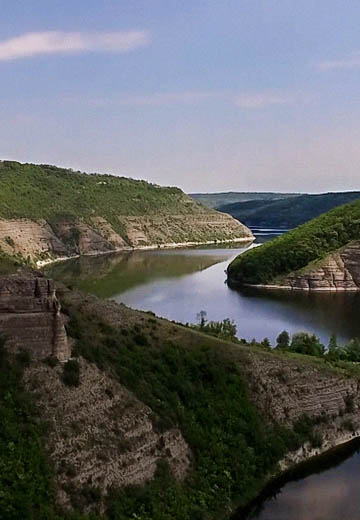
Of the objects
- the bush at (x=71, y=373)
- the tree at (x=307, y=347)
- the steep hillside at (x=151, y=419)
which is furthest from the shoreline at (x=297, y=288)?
the bush at (x=71, y=373)

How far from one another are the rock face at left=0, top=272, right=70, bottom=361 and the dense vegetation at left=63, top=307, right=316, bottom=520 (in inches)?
74.0

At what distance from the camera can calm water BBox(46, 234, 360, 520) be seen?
93.8ft

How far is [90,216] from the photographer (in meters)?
146

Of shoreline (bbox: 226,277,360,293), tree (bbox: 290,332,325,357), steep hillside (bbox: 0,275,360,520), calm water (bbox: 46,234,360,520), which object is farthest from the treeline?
shoreline (bbox: 226,277,360,293)

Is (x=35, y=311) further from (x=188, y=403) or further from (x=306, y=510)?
(x=306, y=510)

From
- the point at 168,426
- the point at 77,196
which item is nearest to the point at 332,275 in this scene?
the point at 168,426

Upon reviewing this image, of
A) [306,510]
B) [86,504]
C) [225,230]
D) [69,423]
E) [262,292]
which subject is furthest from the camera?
[225,230]

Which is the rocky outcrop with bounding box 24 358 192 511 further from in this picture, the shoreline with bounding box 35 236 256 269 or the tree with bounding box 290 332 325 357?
the shoreline with bounding box 35 236 256 269

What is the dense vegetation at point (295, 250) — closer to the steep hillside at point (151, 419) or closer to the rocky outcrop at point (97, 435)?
the steep hillside at point (151, 419)

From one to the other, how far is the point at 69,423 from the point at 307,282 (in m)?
71.3

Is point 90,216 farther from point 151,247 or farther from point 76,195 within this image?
point 151,247

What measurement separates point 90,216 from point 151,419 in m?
121

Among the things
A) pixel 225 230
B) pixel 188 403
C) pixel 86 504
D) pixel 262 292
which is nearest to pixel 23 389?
pixel 86 504

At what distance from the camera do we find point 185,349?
1273 inches
